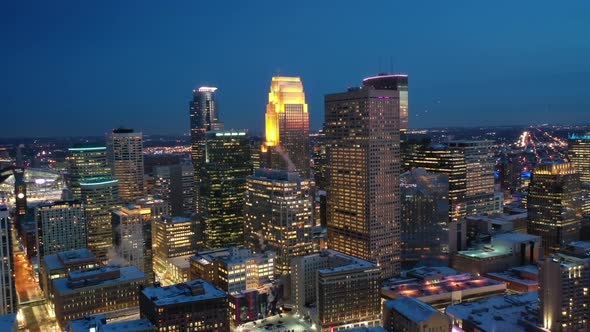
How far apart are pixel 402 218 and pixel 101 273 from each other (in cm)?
7467

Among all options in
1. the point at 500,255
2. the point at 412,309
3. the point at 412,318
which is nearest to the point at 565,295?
the point at 412,309

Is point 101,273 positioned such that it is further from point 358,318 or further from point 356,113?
point 356,113

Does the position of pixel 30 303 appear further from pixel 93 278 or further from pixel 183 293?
pixel 183 293

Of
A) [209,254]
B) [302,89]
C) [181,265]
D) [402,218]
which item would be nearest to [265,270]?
[209,254]

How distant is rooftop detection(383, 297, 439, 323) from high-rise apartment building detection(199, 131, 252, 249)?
8202cm

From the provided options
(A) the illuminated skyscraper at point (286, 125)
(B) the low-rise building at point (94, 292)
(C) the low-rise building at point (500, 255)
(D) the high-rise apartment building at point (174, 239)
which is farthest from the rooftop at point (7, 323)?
(A) the illuminated skyscraper at point (286, 125)

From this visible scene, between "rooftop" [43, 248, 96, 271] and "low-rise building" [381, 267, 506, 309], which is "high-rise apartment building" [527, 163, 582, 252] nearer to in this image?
"low-rise building" [381, 267, 506, 309]

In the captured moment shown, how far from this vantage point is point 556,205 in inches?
5615

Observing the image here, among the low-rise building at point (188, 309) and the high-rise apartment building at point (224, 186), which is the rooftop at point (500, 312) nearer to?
the low-rise building at point (188, 309)

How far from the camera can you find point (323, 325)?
319ft

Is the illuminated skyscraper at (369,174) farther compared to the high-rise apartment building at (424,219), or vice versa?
the high-rise apartment building at (424,219)

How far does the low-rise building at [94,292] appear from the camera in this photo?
348ft

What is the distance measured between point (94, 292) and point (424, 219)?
80272mm

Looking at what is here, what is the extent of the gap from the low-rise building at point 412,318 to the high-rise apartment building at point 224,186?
81.8 metres
